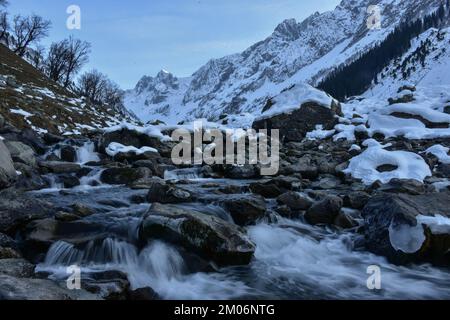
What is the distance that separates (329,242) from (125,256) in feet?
15.1

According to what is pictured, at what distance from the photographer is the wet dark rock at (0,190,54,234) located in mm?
8344

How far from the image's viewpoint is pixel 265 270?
7906 mm

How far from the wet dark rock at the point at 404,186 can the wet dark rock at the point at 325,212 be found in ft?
8.12

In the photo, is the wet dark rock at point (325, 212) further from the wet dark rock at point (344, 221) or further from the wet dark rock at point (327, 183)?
the wet dark rock at point (327, 183)

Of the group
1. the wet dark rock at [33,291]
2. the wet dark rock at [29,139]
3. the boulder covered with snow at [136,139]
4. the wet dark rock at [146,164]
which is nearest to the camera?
the wet dark rock at [33,291]

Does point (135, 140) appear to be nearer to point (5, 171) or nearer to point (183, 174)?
point (183, 174)

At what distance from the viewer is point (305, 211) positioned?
431 inches

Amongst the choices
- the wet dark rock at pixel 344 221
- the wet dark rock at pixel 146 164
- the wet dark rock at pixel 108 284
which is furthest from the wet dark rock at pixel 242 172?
the wet dark rock at pixel 108 284

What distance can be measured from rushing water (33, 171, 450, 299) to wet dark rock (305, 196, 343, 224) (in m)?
0.98

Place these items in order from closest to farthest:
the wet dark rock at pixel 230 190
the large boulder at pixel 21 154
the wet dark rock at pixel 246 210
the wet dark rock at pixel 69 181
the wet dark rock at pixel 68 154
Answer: the wet dark rock at pixel 246 210
the wet dark rock at pixel 230 190
the wet dark rock at pixel 69 181
the large boulder at pixel 21 154
the wet dark rock at pixel 68 154

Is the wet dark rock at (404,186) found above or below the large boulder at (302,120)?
below

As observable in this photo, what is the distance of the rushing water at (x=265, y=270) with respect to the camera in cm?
704

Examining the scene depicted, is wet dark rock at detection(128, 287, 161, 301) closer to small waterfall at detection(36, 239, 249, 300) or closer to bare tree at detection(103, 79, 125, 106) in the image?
small waterfall at detection(36, 239, 249, 300)

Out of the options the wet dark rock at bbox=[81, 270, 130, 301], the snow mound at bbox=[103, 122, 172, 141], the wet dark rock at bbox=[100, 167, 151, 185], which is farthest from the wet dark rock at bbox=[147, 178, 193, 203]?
the snow mound at bbox=[103, 122, 172, 141]
